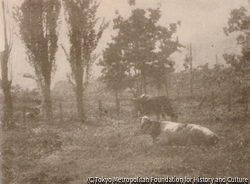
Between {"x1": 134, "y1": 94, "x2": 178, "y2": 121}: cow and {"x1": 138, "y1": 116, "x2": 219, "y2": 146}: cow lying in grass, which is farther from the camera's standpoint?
{"x1": 134, "y1": 94, "x2": 178, "y2": 121}: cow

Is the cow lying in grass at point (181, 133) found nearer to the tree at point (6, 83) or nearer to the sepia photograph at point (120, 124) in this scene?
the sepia photograph at point (120, 124)

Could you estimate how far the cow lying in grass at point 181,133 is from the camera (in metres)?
9.52

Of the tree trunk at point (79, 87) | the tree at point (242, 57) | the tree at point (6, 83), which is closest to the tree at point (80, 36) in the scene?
the tree trunk at point (79, 87)

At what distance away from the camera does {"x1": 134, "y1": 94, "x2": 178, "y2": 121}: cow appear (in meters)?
15.3

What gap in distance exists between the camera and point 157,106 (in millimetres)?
15727

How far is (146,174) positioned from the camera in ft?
24.5

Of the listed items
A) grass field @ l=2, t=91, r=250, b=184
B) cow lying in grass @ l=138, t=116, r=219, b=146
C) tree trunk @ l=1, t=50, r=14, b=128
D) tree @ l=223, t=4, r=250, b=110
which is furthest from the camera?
tree trunk @ l=1, t=50, r=14, b=128

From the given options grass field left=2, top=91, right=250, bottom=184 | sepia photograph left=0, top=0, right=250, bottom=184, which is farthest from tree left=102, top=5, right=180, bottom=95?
grass field left=2, top=91, right=250, bottom=184

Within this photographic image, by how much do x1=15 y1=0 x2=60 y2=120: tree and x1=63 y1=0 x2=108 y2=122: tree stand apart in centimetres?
97

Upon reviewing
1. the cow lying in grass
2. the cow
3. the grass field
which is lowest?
the grass field

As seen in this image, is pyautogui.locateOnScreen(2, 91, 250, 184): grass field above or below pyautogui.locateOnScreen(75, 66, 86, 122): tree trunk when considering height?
below

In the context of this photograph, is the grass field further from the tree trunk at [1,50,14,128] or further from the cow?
the tree trunk at [1,50,14,128]

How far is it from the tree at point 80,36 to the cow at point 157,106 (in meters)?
4.63

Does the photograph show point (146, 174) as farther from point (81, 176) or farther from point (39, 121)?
point (39, 121)
